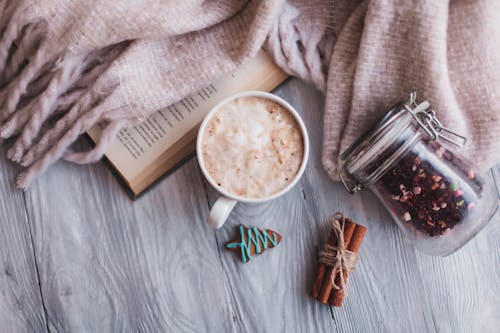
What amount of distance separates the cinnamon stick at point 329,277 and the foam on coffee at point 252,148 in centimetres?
14

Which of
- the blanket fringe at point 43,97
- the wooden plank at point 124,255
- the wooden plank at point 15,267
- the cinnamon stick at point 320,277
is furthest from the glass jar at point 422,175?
the wooden plank at point 15,267

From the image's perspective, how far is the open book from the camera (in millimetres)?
800

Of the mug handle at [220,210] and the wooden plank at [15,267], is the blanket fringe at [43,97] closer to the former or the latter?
the wooden plank at [15,267]

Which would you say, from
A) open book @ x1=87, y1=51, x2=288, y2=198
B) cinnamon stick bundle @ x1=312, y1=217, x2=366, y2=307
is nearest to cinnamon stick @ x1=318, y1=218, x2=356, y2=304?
cinnamon stick bundle @ x1=312, y1=217, x2=366, y2=307

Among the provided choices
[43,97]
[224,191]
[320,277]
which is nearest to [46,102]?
[43,97]

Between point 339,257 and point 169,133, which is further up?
point 169,133

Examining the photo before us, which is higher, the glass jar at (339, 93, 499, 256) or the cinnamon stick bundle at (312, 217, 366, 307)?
the glass jar at (339, 93, 499, 256)

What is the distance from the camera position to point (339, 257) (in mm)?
801

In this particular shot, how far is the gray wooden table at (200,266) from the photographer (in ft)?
2.68

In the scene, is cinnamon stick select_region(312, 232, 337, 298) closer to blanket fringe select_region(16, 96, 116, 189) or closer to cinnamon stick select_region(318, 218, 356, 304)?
cinnamon stick select_region(318, 218, 356, 304)

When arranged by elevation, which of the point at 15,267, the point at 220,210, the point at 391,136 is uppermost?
the point at 391,136

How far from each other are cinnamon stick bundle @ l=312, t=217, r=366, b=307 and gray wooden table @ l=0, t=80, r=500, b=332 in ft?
0.07

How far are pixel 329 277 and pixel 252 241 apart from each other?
0.13m

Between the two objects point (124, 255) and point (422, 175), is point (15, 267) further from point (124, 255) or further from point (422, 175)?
point (422, 175)
